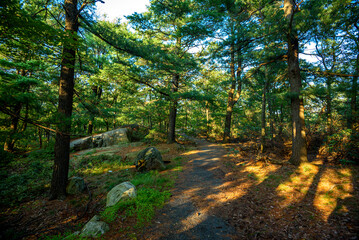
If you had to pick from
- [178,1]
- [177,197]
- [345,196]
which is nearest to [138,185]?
[177,197]

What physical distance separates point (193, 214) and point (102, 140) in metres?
14.5

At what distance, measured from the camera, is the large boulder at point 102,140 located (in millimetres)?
14523

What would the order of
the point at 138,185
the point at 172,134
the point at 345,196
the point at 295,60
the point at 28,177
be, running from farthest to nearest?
the point at 172,134 → the point at 28,177 → the point at 295,60 → the point at 138,185 → the point at 345,196

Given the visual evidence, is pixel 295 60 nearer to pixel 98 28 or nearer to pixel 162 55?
pixel 162 55

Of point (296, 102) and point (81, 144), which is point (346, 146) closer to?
point (296, 102)

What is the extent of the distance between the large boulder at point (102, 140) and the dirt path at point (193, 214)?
434 inches

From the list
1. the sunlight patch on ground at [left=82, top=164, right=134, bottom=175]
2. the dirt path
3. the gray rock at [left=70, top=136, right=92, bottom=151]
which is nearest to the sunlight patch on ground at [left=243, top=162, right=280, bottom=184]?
the dirt path

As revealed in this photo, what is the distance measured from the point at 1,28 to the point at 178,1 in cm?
902

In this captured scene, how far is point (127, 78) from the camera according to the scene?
9.40m

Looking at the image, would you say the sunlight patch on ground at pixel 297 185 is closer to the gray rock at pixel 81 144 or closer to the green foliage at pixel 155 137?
the green foliage at pixel 155 137

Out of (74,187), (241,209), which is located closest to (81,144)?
(74,187)

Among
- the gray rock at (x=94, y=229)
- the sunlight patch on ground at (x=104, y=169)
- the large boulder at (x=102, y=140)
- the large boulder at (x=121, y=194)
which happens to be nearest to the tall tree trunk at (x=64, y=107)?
the large boulder at (x=121, y=194)

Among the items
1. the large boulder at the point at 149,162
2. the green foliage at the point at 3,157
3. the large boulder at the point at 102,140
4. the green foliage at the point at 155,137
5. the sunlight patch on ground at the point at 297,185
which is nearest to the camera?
the sunlight patch on ground at the point at 297,185

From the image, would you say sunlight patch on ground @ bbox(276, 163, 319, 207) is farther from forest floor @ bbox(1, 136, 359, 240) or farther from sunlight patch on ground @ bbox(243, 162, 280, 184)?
sunlight patch on ground @ bbox(243, 162, 280, 184)
